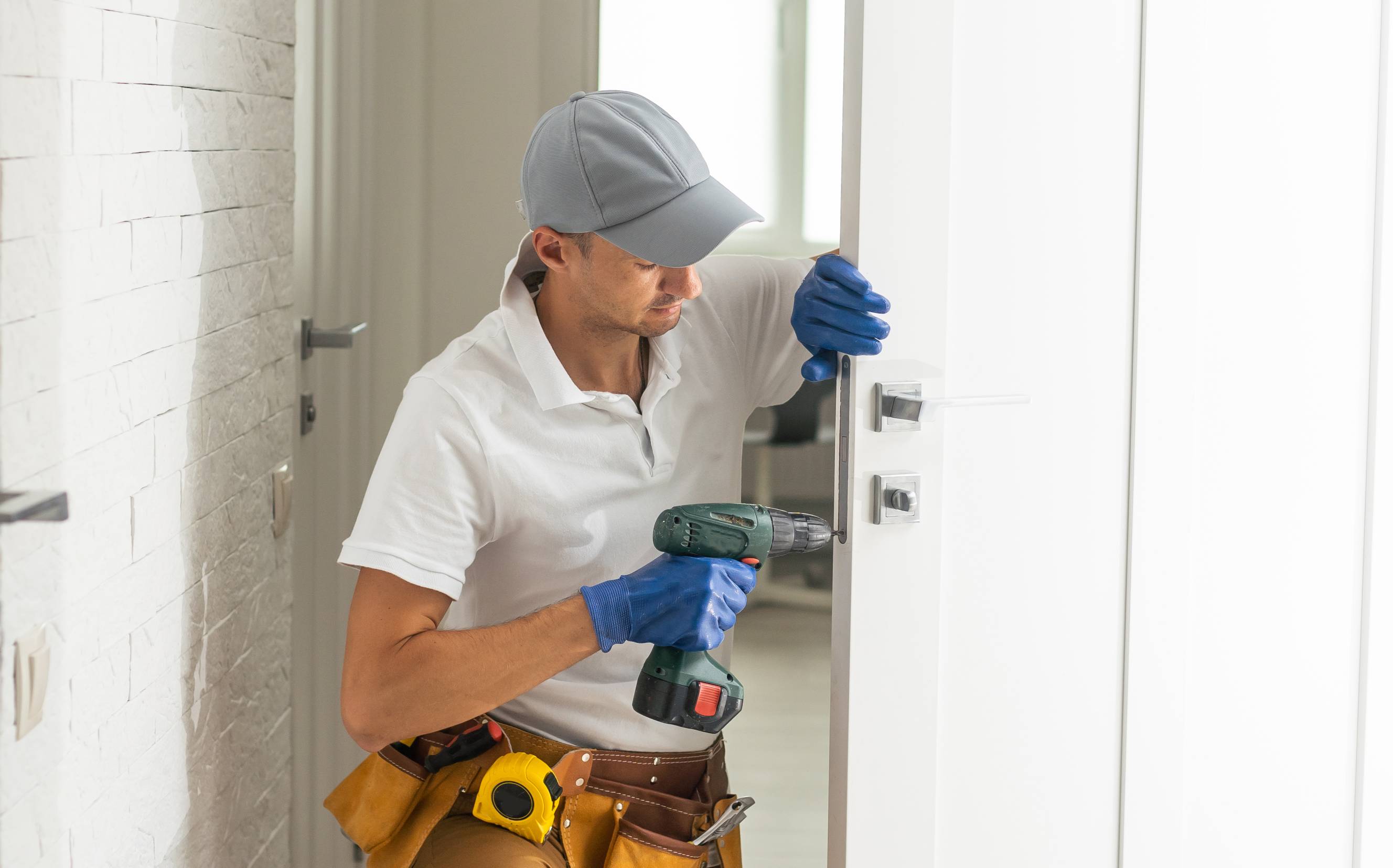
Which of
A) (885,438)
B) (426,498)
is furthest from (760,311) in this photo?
(426,498)

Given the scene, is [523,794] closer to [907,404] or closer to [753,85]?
[907,404]

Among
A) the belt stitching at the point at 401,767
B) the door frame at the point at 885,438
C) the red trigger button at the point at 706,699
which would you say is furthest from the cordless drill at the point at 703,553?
the belt stitching at the point at 401,767

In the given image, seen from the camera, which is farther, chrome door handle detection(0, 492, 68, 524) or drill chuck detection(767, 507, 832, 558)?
drill chuck detection(767, 507, 832, 558)

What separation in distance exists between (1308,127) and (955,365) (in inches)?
27.0

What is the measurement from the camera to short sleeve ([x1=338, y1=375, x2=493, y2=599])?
54.0 inches

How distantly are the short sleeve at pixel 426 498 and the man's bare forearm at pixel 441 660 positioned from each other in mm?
48

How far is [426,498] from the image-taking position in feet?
A: 4.58

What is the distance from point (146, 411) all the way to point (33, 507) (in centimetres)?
28

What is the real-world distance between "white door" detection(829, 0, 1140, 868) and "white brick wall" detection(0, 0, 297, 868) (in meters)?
0.83

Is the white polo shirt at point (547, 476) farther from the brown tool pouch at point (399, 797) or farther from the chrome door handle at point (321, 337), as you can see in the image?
the chrome door handle at point (321, 337)

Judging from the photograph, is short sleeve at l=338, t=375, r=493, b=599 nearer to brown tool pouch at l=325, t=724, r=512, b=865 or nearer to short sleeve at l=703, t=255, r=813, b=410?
brown tool pouch at l=325, t=724, r=512, b=865

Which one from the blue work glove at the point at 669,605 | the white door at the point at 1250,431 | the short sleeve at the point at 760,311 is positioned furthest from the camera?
the short sleeve at the point at 760,311

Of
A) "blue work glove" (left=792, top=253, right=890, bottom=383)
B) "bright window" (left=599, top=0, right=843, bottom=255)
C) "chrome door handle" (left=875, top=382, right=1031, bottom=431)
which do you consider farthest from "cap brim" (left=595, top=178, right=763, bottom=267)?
"bright window" (left=599, top=0, right=843, bottom=255)

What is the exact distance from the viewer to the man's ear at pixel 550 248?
1472 millimetres
